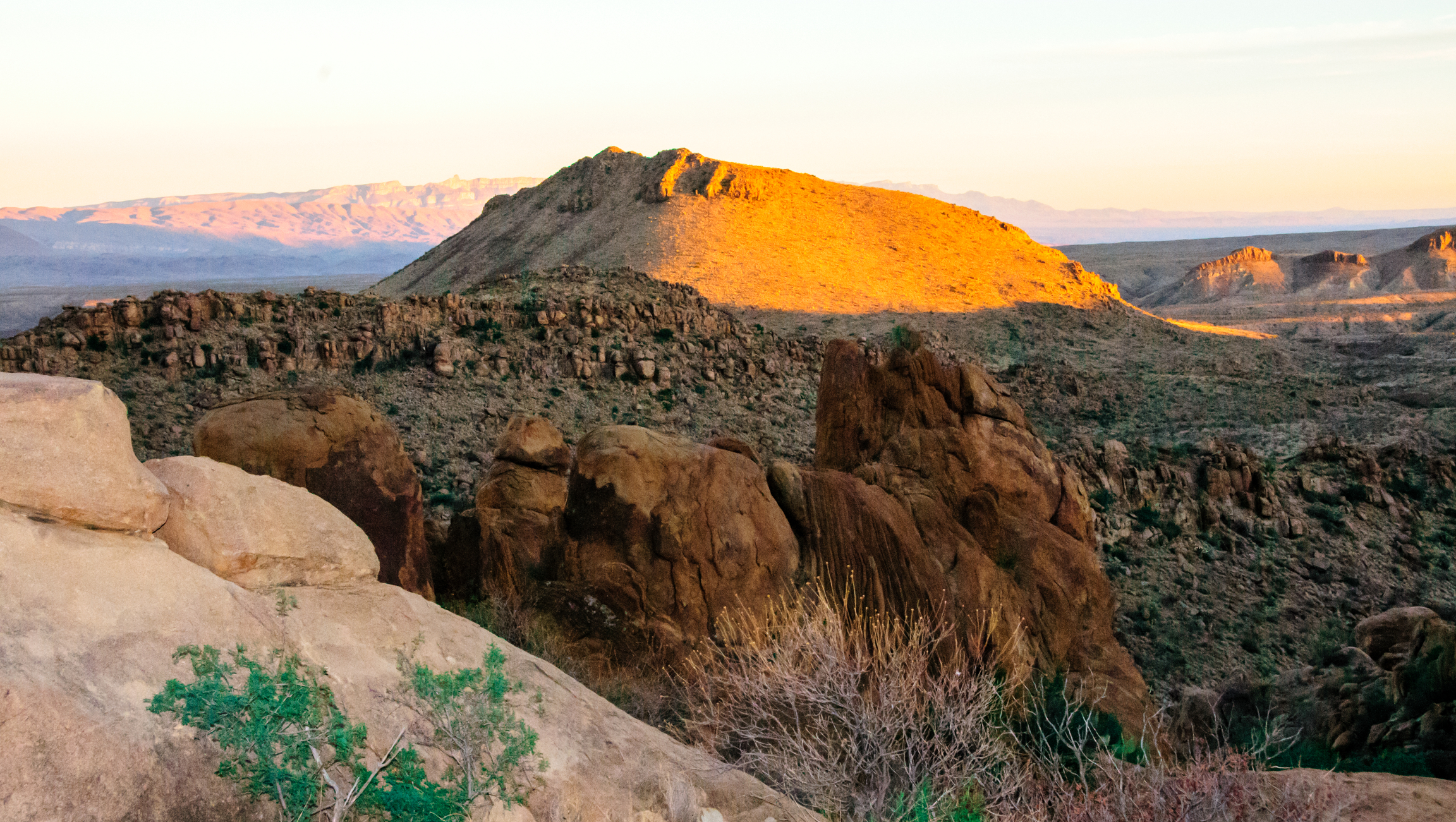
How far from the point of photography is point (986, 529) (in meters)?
15.9

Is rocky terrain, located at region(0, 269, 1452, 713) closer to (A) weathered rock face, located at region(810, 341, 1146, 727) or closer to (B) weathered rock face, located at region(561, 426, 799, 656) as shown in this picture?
(A) weathered rock face, located at region(810, 341, 1146, 727)

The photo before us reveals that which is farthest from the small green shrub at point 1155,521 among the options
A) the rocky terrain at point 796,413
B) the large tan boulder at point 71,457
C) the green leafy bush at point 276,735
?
the large tan boulder at point 71,457

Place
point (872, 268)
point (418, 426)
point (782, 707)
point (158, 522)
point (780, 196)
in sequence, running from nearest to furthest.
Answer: point (158, 522) → point (782, 707) → point (418, 426) → point (872, 268) → point (780, 196)

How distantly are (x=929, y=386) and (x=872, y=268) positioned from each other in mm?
54601

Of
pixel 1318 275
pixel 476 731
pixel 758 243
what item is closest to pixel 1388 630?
pixel 476 731

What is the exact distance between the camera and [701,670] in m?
12.2

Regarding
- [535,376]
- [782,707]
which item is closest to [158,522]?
[782,707]

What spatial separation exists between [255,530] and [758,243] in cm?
6460

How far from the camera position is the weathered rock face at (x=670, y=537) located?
1427 cm

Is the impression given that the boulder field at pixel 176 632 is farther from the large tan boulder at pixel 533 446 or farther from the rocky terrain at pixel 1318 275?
the rocky terrain at pixel 1318 275

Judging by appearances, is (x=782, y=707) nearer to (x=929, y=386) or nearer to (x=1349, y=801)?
(x=1349, y=801)

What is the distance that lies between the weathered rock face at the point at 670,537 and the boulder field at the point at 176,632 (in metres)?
4.42

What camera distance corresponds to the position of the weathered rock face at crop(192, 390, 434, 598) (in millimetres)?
14180

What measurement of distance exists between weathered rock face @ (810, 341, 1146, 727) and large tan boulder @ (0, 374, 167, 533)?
31.4ft
